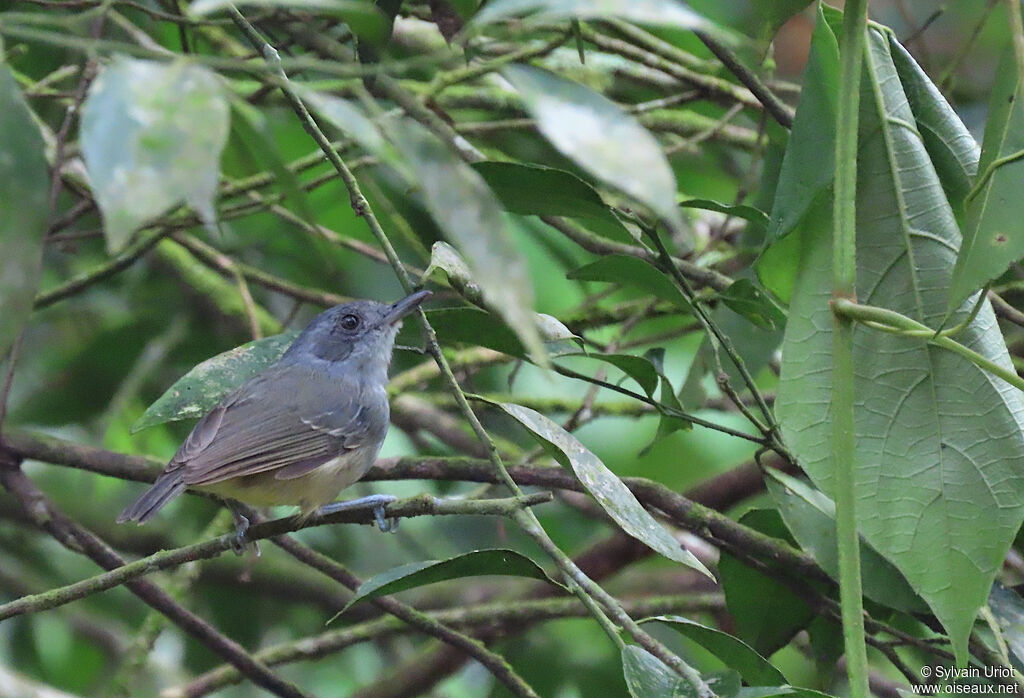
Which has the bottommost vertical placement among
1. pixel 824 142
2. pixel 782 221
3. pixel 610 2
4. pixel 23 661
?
pixel 23 661

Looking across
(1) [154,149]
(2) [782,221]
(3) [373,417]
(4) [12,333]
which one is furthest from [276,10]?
(1) [154,149]

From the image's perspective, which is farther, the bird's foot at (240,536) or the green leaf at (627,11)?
the bird's foot at (240,536)

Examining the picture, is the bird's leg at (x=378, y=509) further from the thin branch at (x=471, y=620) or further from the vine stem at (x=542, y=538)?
the thin branch at (x=471, y=620)

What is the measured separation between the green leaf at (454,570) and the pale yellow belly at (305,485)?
1063mm

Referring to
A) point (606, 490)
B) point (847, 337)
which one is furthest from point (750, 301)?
point (606, 490)

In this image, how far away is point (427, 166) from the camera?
Answer: 0.97 metres

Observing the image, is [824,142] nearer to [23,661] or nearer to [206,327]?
[206,327]

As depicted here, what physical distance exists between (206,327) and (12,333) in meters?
3.09

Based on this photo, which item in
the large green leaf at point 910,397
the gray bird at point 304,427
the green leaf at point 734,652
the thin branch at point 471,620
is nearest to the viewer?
the green leaf at point 734,652

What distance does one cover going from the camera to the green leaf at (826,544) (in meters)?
2.24

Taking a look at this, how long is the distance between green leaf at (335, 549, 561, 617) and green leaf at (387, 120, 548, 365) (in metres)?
0.89

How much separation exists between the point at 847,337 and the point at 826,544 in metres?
0.79

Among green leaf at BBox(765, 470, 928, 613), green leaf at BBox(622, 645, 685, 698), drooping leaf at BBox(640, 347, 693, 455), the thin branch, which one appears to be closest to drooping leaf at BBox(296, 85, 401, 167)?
green leaf at BBox(622, 645, 685, 698)

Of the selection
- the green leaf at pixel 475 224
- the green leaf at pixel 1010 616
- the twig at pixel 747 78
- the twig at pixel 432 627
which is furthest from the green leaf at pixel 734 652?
the twig at pixel 747 78
